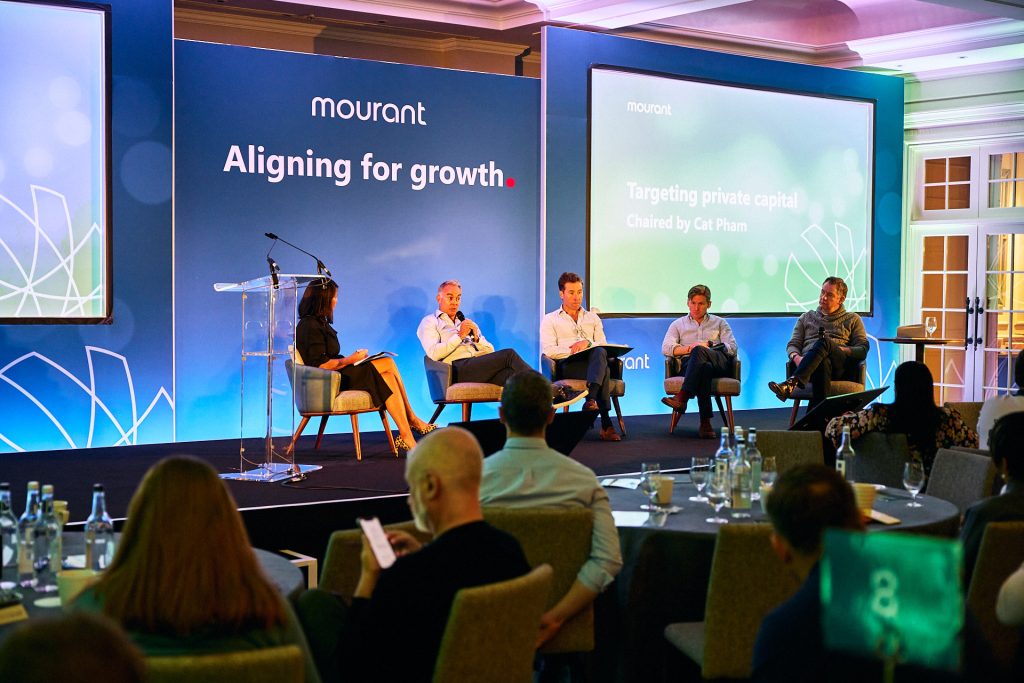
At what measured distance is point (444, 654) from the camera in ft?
7.59

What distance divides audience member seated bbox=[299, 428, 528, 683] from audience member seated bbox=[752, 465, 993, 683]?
26.5 inches

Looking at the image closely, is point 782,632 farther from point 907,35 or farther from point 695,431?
point 907,35

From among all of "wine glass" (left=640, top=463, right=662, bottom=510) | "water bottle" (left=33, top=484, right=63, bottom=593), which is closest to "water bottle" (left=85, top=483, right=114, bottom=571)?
"water bottle" (left=33, top=484, right=63, bottom=593)

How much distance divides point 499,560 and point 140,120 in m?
6.29

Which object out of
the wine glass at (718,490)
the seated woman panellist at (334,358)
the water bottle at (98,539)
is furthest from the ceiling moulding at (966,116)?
the water bottle at (98,539)

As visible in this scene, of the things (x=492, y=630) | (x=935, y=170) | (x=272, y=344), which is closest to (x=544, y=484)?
(x=492, y=630)

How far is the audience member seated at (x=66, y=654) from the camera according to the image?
3.65 feet

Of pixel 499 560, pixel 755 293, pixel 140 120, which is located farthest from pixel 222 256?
pixel 499 560

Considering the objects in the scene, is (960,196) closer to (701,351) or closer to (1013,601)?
(701,351)

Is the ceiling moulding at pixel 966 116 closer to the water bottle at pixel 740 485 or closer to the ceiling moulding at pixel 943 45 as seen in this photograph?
the ceiling moulding at pixel 943 45

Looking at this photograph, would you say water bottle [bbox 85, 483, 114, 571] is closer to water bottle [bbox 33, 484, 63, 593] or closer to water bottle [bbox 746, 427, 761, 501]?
water bottle [bbox 33, 484, 63, 593]

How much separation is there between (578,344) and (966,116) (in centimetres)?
565

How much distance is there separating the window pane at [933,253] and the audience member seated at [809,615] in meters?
10.7

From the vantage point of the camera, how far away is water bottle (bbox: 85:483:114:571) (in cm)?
287
